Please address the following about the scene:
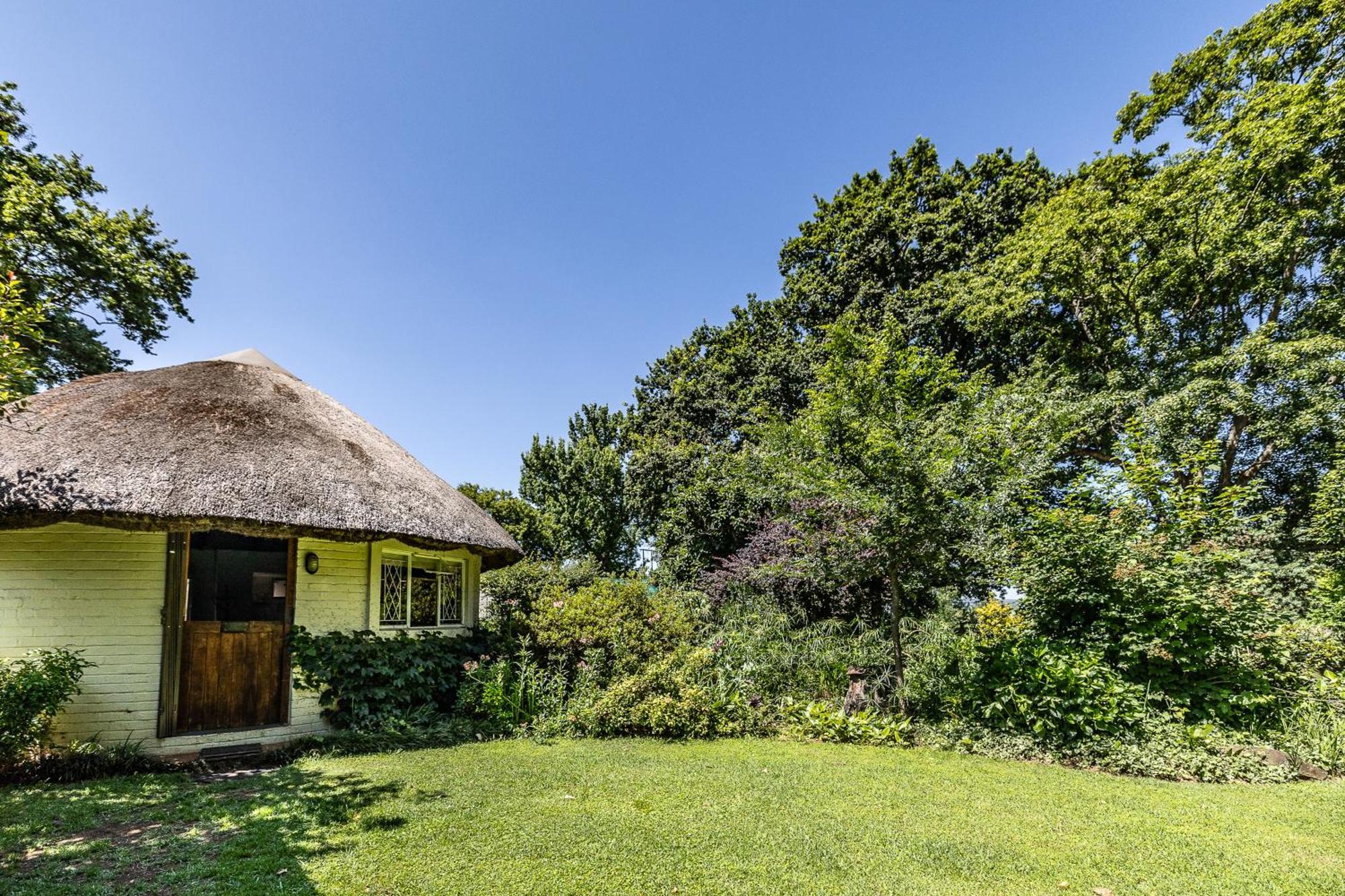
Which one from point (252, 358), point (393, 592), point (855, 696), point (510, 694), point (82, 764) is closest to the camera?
point (82, 764)

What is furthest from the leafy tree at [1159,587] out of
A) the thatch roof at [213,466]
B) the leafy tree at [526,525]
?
the leafy tree at [526,525]

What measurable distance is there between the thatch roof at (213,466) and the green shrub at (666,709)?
2.88 meters

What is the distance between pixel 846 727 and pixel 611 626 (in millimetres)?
3459

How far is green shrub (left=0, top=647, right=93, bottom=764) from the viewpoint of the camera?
202 inches

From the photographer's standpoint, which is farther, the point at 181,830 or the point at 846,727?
the point at 846,727

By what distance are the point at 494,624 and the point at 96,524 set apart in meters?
5.46

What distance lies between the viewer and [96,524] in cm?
601

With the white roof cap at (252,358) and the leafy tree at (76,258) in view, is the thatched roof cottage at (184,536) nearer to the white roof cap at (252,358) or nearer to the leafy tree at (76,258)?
the white roof cap at (252,358)

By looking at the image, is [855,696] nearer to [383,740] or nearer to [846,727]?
[846,727]

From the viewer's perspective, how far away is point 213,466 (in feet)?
20.8

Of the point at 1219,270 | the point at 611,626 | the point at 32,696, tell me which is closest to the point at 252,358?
the point at 32,696

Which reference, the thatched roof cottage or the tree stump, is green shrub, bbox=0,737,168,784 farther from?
the tree stump

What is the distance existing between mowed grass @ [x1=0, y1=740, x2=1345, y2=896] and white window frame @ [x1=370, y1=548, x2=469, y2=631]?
2225 mm

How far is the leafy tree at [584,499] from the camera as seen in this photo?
715 inches
